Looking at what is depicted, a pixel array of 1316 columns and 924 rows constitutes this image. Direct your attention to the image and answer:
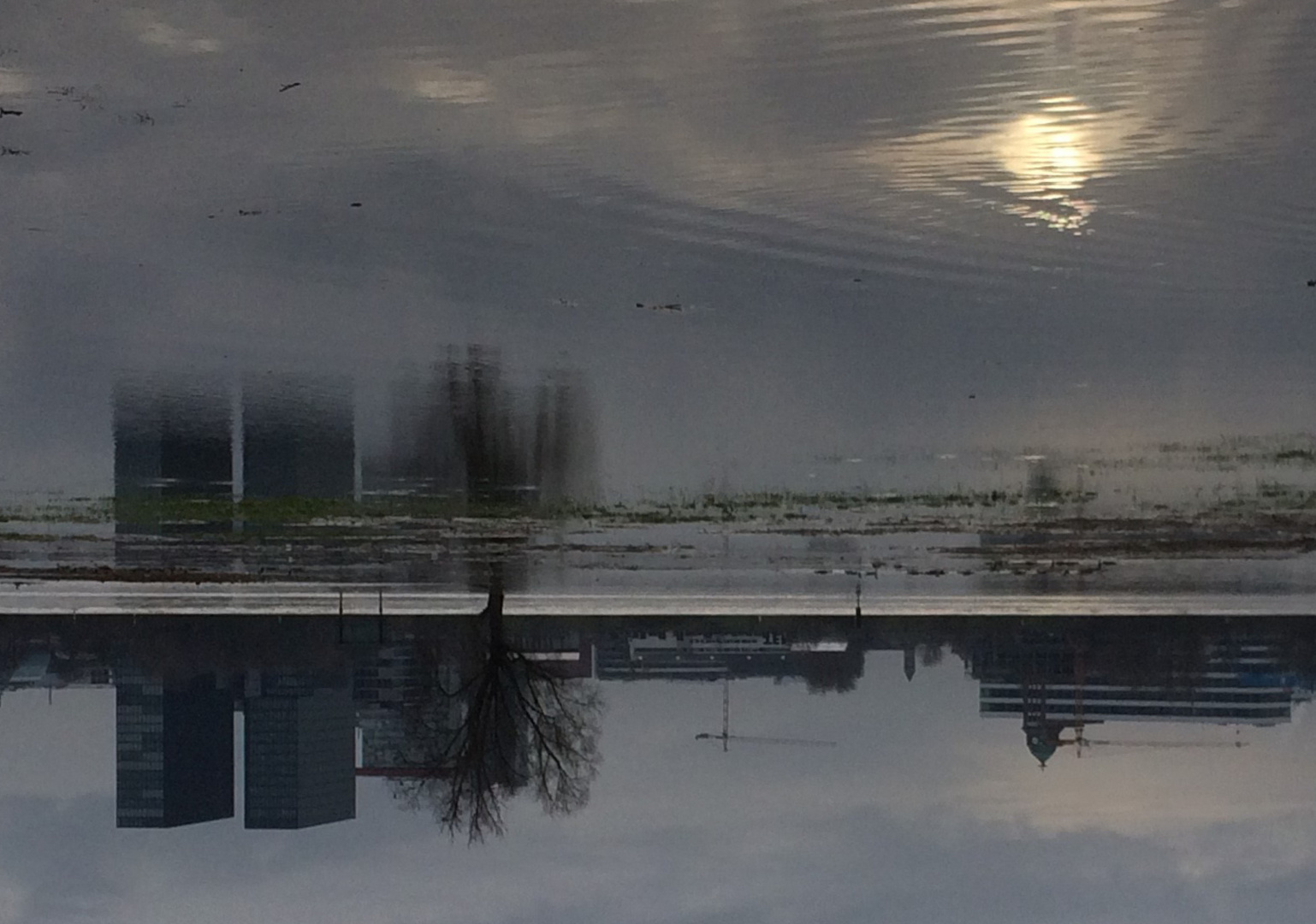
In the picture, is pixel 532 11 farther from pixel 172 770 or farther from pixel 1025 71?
pixel 172 770

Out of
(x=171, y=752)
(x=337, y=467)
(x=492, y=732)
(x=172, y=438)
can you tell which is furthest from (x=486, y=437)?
(x=171, y=752)

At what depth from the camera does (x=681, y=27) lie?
691 cm

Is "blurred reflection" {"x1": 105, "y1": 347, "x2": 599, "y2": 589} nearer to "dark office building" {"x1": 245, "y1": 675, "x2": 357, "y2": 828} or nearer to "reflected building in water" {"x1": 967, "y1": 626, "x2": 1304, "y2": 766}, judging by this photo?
"dark office building" {"x1": 245, "y1": 675, "x2": 357, "y2": 828}

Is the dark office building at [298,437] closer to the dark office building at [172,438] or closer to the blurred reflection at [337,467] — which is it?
the blurred reflection at [337,467]

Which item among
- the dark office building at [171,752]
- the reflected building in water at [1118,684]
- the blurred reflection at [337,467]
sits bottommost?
the dark office building at [171,752]

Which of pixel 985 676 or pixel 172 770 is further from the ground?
pixel 985 676

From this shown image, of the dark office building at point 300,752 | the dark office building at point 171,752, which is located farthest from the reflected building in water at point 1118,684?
the dark office building at point 171,752

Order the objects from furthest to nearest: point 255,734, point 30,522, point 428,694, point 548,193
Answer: point 255,734 < point 428,694 < point 30,522 < point 548,193

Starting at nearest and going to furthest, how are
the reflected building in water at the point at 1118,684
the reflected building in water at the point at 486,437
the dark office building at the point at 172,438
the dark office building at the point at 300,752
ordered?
the reflected building in water at the point at 486,437, the dark office building at the point at 172,438, the reflected building in water at the point at 1118,684, the dark office building at the point at 300,752

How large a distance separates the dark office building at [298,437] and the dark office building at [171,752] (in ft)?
7.24

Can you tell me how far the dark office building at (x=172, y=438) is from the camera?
778cm

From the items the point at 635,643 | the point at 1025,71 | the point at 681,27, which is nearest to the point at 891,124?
the point at 1025,71

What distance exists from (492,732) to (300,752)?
1453 mm

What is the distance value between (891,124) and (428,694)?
5055 millimetres
